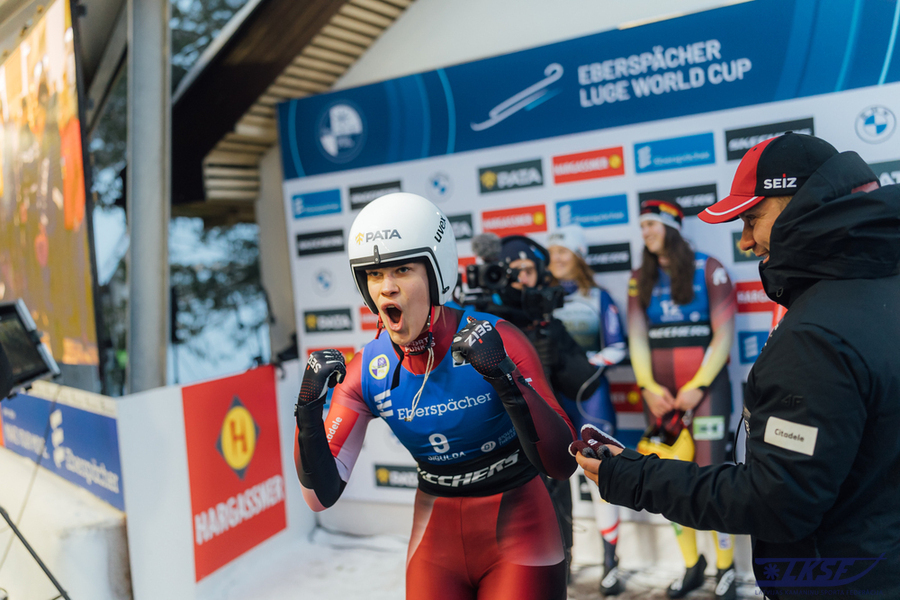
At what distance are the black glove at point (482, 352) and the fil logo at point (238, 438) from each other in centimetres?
318

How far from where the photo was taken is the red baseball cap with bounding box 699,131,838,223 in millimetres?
1391

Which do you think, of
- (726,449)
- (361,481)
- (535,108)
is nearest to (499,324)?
(726,449)

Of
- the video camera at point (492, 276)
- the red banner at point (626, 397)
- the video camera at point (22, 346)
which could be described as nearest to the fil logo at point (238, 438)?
the video camera at point (22, 346)

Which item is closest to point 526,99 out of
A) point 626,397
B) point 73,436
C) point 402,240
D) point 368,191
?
point 368,191

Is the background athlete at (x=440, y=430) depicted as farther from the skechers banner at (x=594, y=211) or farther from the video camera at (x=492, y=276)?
the skechers banner at (x=594, y=211)

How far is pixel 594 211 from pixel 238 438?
2.97 meters

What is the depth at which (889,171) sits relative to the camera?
10.9 ft

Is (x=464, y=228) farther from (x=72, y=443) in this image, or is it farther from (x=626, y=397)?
(x=72, y=443)

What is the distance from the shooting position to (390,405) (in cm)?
197

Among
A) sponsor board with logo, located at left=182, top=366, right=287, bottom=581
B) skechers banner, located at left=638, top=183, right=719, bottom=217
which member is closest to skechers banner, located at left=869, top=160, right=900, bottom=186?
skechers banner, located at left=638, top=183, right=719, bottom=217

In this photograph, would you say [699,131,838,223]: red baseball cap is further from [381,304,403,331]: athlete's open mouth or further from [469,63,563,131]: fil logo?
[469,63,563,131]: fil logo

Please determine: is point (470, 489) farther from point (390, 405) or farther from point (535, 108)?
point (535, 108)

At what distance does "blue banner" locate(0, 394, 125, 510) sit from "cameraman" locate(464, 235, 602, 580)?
2.33m

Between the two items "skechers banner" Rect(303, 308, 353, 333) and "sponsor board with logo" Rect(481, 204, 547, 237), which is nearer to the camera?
"sponsor board with logo" Rect(481, 204, 547, 237)
